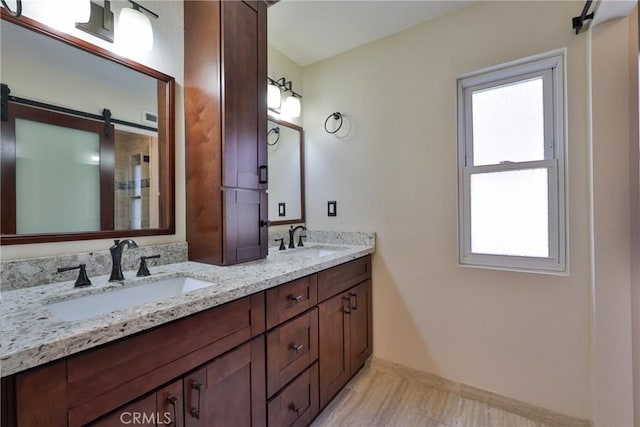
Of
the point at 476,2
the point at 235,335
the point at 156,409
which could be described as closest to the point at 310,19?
the point at 476,2

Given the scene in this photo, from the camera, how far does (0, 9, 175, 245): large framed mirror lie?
103cm

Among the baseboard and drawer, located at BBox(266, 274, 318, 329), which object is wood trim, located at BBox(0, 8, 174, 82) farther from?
the baseboard

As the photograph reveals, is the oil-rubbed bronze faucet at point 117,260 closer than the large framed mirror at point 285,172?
Yes

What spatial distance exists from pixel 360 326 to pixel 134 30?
2.10 metres

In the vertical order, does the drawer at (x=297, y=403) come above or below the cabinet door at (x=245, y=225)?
below

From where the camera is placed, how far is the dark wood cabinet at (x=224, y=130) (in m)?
1.43

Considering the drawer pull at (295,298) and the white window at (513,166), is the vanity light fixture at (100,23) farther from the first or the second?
the white window at (513,166)

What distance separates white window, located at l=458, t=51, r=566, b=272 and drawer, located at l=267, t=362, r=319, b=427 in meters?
1.20

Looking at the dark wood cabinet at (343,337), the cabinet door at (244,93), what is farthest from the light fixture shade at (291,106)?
the dark wood cabinet at (343,337)

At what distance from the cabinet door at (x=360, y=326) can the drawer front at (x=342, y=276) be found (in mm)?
63

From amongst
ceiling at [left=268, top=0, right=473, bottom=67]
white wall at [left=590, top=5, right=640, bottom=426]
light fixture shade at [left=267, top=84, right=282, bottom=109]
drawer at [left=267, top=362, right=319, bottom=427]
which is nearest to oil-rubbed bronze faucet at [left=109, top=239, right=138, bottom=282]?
drawer at [left=267, top=362, right=319, bottom=427]

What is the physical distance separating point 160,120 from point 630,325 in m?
2.51

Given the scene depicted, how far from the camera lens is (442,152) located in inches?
73.3

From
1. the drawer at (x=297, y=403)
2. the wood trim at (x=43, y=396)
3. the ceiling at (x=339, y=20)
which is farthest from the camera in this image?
the ceiling at (x=339, y=20)
